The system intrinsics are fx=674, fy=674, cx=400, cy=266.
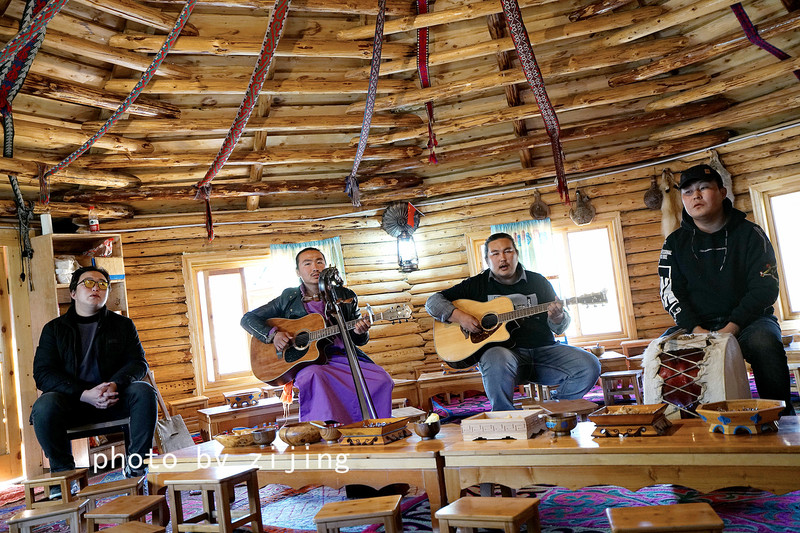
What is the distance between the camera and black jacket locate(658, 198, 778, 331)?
3654mm

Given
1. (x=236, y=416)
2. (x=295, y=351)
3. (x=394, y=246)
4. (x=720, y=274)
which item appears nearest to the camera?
A: (x=720, y=274)

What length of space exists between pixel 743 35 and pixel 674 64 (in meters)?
0.70

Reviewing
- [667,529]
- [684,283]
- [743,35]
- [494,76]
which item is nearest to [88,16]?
[494,76]

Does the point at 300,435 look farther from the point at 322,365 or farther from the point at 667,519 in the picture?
the point at 667,519

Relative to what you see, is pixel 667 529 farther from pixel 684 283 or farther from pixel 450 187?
pixel 450 187

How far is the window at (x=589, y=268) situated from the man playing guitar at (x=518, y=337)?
14.0 feet

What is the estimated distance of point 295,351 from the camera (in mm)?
4848

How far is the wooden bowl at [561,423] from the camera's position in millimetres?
2895

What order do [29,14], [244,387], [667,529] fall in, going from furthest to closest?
1. [244,387]
2. [29,14]
3. [667,529]

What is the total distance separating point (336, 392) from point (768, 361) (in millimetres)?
2657

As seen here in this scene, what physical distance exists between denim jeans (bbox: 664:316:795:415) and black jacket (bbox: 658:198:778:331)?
0.17 metres

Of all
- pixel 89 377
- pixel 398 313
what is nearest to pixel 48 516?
pixel 89 377

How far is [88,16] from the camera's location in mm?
6398

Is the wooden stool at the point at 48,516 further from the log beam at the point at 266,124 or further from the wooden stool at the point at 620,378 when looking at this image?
the log beam at the point at 266,124
